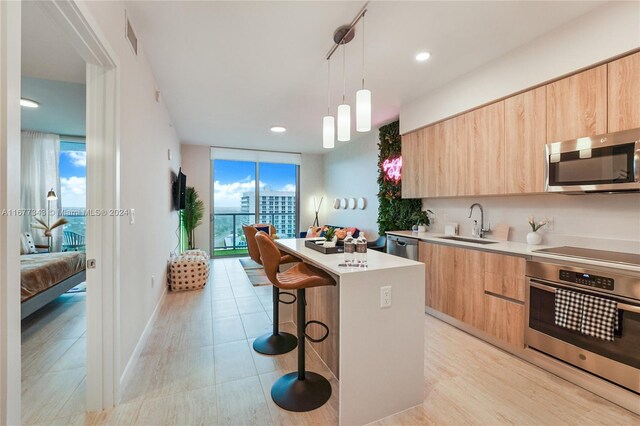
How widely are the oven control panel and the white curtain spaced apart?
6.35 metres

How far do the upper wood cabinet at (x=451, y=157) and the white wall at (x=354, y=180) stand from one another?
171 cm

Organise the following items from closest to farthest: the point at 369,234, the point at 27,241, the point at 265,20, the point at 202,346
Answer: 1. the point at 265,20
2. the point at 202,346
3. the point at 27,241
4. the point at 369,234

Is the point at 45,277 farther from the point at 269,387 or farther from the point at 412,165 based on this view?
the point at 412,165

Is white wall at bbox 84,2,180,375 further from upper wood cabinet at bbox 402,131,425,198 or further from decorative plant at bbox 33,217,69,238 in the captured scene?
upper wood cabinet at bbox 402,131,425,198

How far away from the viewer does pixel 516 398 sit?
1830 millimetres

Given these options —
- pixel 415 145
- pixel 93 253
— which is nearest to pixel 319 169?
pixel 415 145

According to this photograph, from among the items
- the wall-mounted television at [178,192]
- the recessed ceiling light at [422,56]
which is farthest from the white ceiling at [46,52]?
the recessed ceiling light at [422,56]

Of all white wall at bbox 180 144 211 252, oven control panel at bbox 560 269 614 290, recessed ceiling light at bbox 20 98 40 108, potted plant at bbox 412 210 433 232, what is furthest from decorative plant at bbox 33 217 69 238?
oven control panel at bbox 560 269 614 290

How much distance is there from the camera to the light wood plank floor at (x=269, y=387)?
5.39ft

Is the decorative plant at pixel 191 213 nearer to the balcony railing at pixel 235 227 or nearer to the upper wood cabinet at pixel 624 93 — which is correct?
the balcony railing at pixel 235 227

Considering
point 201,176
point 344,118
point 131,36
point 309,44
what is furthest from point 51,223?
point 344,118

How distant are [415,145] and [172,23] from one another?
294cm

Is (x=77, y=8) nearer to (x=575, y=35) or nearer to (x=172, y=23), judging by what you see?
(x=172, y=23)

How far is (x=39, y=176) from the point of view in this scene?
178 inches
